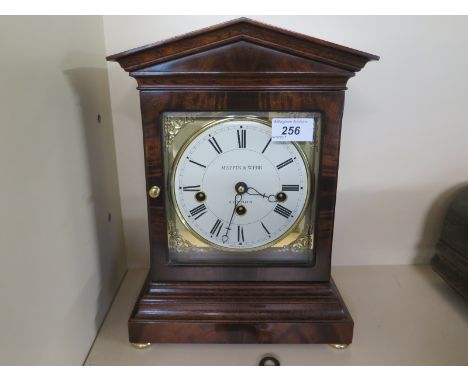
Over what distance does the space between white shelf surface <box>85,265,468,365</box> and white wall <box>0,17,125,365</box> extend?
0.06m

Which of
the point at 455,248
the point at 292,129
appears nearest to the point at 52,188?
the point at 292,129

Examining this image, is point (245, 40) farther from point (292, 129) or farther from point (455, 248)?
point (455, 248)

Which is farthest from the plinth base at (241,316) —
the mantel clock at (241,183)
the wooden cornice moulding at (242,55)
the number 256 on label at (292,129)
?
the wooden cornice moulding at (242,55)

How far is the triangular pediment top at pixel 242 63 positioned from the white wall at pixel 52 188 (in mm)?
163

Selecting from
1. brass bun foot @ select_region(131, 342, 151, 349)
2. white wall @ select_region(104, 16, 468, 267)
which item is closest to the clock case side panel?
brass bun foot @ select_region(131, 342, 151, 349)

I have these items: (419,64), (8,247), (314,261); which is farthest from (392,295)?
(8,247)

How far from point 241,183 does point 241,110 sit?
0.14m

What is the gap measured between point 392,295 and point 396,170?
1.05ft

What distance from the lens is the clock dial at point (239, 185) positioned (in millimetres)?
700

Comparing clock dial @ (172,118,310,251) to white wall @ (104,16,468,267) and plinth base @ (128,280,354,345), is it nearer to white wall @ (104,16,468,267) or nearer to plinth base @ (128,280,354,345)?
plinth base @ (128,280,354,345)

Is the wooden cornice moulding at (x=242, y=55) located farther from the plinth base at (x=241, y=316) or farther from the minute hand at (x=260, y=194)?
the plinth base at (x=241, y=316)

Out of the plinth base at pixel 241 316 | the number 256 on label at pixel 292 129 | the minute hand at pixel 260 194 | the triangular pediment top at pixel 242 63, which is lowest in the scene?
the plinth base at pixel 241 316

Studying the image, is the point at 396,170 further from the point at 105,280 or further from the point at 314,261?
the point at 105,280

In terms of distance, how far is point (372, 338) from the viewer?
80 centimetres
